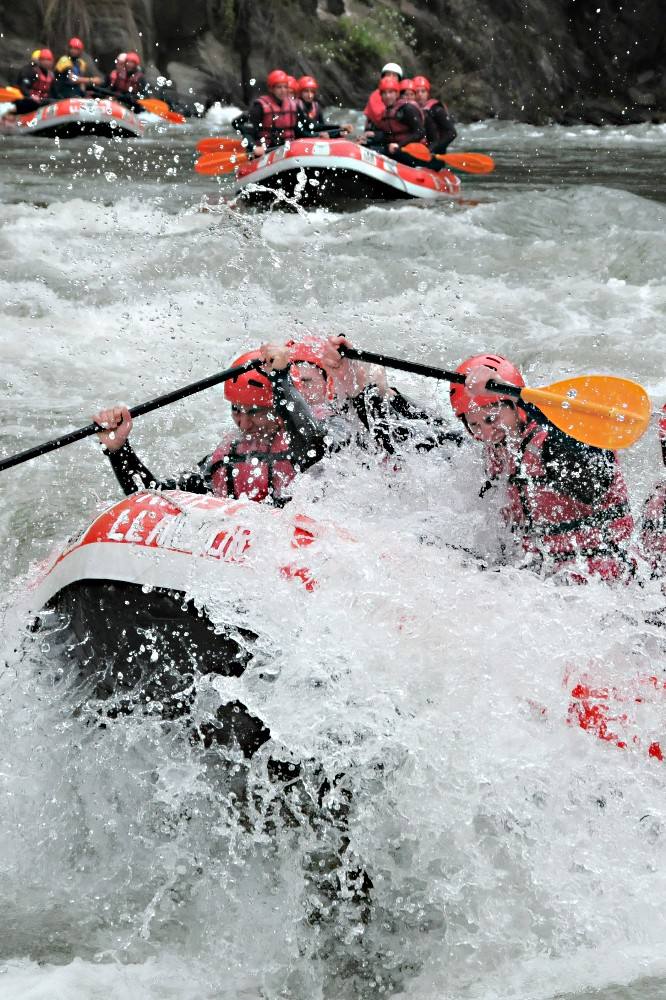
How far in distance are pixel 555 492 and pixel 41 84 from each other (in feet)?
53.6

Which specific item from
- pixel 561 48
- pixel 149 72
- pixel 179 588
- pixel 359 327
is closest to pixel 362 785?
pixel 179 588

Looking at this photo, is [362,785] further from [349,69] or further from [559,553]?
[349,69]

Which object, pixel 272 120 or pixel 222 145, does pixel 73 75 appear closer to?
pixel 222 145

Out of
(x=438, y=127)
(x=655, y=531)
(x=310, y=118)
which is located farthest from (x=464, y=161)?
(x=655, y=531)

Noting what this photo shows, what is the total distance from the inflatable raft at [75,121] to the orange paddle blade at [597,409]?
13.4 meters

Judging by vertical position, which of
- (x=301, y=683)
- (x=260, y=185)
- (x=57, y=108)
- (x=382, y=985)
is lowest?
(x=382, y=985)

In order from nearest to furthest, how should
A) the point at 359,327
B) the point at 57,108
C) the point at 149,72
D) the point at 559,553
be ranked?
the point at 559,553
the point at 359,327
the point at 57,108
the point at 149,72

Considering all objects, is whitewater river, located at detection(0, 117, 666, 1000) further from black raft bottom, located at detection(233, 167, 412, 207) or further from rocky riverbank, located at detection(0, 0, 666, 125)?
rocky riverbank, located at detection(0, 0, 666, 125)

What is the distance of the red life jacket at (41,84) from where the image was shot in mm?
17188

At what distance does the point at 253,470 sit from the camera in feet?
12.2

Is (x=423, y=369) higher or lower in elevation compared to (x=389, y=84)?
lower

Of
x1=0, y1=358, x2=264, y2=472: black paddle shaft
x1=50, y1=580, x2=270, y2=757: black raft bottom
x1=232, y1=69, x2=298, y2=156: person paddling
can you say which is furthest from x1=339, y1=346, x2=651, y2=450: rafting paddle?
x1=232, y1=69, x2=298, y2=156: person paddling

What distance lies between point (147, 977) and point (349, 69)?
69.0 feet

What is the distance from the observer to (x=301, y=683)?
281 cm
